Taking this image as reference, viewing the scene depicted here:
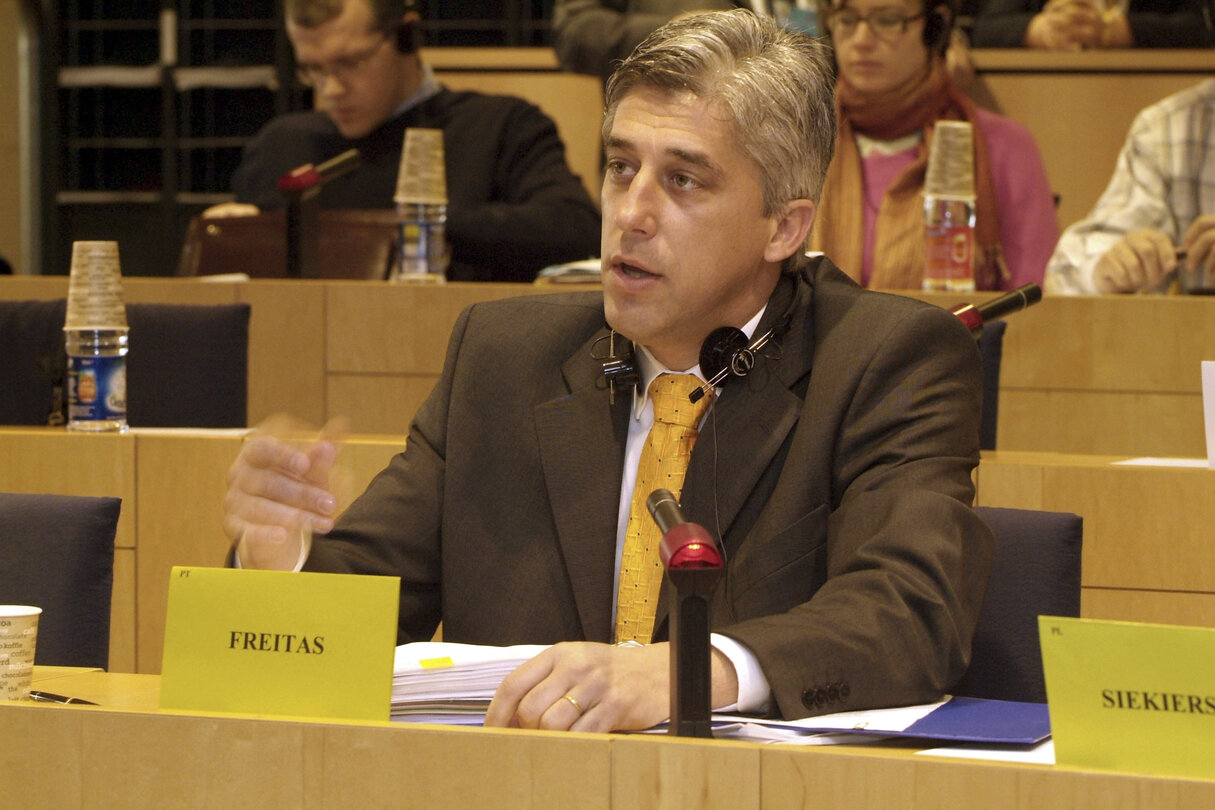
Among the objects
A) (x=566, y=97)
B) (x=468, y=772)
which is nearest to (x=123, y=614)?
(x=468, y=772)

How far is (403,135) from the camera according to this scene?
405 cm

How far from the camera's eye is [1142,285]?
9.95ft

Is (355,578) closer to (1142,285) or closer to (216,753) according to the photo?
(216,753)

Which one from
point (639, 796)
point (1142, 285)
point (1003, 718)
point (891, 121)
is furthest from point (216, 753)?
point (891, 121)

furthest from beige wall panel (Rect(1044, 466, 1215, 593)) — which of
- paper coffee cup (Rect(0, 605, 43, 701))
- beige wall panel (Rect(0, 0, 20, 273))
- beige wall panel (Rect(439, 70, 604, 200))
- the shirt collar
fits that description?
beige wall panel (Rect(0, 0, 20, 273))

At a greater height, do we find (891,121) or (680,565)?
(891,121)

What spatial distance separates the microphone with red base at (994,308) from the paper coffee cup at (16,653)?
1140mm

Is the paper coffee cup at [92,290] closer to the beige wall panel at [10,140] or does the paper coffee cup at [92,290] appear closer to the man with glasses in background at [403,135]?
the man with glasses in background at [403,135]

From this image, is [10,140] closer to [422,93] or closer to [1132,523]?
[422,93]

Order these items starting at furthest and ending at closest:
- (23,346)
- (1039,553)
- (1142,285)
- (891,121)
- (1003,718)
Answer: (891,121) < (1142,285) < (23,346) < (1039,553) < (1003,718)

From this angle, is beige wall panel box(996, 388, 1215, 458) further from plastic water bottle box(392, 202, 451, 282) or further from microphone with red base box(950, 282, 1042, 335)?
plastic water bottle box(392, 202, 451, 282)

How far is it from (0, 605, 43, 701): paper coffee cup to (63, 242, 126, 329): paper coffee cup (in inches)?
46.3

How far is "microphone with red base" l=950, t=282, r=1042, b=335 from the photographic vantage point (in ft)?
6.39

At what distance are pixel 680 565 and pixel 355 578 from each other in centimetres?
27
